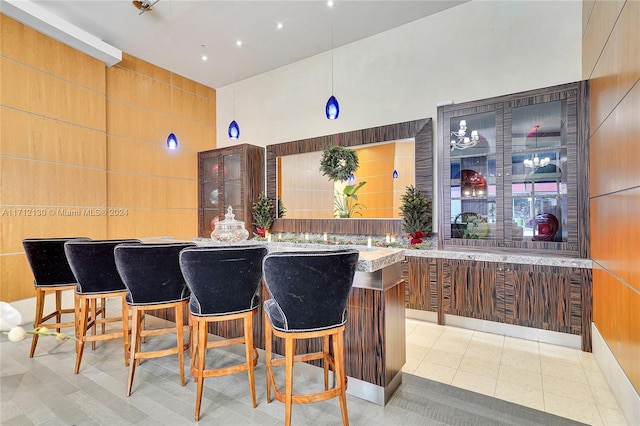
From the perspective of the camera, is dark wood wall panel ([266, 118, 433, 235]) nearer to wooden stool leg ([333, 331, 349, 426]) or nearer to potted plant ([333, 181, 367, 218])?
potted plant ([333, 181, 367, 218])

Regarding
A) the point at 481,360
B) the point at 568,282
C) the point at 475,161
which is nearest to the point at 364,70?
the point at 475,161

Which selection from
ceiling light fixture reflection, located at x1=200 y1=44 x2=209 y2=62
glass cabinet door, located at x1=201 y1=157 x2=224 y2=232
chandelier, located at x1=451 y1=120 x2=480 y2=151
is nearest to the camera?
chandelier, located at x1=451 y1=120 x2=480 y2=151

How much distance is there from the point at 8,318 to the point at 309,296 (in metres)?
1.27

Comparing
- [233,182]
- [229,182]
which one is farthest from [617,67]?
[229,182]

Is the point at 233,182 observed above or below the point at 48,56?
below

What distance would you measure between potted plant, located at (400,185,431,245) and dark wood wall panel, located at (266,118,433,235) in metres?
0.13

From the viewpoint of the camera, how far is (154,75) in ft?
18.9

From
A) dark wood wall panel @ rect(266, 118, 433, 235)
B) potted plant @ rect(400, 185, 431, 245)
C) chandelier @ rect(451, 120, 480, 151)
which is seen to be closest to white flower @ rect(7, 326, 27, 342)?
potted plant @ rect(400, 185, 431, 245)

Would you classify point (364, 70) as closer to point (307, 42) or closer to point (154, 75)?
point (307, 42)

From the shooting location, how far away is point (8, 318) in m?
0.75

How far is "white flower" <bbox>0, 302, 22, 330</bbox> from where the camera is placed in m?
0.74

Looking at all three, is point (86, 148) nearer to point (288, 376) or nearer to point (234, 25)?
point (234, 25)

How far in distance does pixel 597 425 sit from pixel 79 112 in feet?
22.1

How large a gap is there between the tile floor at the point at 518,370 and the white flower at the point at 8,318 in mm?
2686
